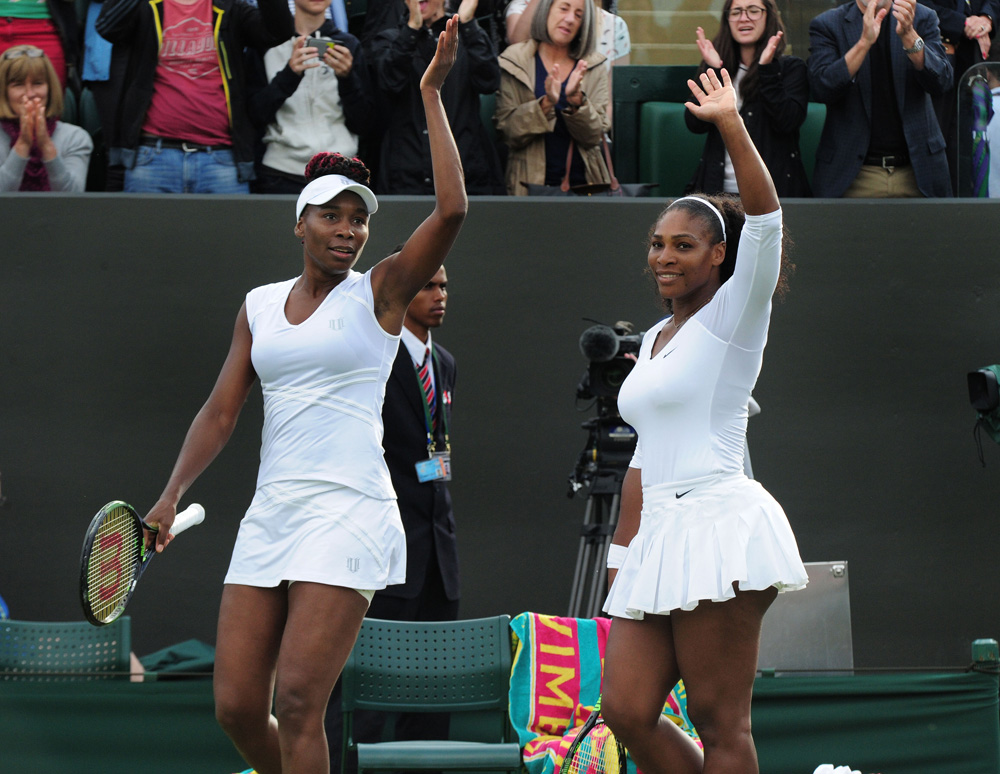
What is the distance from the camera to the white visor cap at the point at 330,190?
3.35m

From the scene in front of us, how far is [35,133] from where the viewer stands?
5926mm

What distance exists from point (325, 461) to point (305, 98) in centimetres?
333

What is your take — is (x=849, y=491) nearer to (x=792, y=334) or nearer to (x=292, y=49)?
(x=792, y=334)

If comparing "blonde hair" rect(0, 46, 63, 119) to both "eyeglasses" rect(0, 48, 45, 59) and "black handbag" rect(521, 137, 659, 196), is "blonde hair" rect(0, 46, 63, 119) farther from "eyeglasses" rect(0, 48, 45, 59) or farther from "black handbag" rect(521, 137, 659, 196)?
"black handbag" rect(521, 137, 659, 196)

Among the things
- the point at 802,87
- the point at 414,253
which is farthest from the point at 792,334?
the point at 414,253

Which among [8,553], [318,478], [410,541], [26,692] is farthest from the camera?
[8,553]

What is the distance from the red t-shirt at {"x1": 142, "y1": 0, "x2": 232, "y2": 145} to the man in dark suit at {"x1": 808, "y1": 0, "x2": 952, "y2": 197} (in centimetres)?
285

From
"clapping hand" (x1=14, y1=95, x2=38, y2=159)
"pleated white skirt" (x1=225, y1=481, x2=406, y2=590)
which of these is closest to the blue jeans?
"clapping hand" (x1=14, y1=95, x2=38, y2=159)

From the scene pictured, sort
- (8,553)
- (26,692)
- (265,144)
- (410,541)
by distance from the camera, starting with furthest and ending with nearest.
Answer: (265,144) → (8,553) → (410,541) → (26,692)

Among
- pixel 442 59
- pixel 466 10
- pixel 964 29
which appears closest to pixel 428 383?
pixel 442 59

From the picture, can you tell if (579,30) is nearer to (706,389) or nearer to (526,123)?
(526,123)

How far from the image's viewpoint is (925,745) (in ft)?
13.8

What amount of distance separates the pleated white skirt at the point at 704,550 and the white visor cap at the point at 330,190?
1.09 meters

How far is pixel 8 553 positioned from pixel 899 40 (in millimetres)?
4817
